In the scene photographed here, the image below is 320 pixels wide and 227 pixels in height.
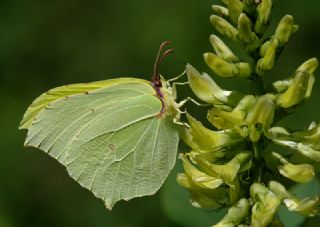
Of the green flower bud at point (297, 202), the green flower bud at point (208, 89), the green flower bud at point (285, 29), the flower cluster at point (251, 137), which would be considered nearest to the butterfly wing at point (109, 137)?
the green flower bud at point (208, 89)

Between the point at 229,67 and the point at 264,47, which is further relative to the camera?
the point at 229,67

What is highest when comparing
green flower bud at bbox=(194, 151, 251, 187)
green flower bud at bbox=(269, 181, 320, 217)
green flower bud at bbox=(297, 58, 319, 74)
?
green flower bud at bbox=(297, 58, 319, 74)

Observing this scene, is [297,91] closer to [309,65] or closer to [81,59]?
[309,65]

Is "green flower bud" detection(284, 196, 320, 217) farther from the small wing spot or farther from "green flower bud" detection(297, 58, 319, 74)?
the small wing spot

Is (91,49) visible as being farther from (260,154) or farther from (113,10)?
(260,154)

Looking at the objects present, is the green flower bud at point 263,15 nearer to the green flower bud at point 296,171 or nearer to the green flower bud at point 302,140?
the green flower bud at point 302,140

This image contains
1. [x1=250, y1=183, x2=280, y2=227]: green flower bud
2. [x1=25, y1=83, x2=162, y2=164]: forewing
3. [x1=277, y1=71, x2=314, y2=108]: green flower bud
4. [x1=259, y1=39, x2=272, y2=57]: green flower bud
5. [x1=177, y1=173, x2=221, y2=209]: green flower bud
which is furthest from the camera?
[x1=25, y1=83, x2=162, y2=164]: forewing

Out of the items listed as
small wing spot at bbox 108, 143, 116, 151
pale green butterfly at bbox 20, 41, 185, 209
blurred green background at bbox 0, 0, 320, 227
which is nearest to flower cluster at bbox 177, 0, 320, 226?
pale green butterfly at bbox 20, 41, 185, 209

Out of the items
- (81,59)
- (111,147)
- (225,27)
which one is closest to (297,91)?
(225,27)

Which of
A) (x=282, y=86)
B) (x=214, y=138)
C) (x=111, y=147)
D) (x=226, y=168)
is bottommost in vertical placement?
(x=111, y=147)
